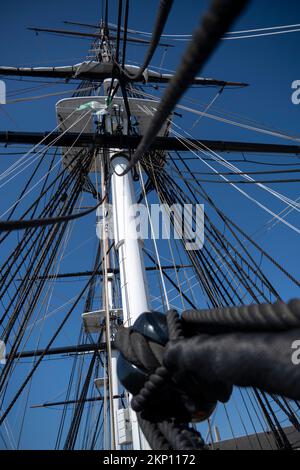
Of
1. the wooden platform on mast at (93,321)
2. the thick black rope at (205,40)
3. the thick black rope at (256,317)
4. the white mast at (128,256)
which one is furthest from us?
the wooden platform on mast at (93,321)

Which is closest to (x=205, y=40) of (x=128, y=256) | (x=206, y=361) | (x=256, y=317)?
(x=256, y=317)

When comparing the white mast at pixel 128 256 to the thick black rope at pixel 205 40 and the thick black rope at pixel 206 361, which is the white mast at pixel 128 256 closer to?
the thick black rope at pixel 206 361

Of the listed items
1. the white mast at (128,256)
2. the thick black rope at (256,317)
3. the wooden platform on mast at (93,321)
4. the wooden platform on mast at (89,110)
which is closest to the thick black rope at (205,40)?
the thick black rope at (256,317)

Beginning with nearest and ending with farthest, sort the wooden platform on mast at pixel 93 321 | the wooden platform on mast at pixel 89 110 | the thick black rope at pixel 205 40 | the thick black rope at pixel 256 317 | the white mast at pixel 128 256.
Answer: the thick black rope at pixel 205 40 → the thick black rope at pixel 256 317 → the white mast at pixel 128 256 → the wooden platform on mast at pixel 89 110 → the wooden platform on mast at pixel 93 321

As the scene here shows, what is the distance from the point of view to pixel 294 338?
0.66 metres

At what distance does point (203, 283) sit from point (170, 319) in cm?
481

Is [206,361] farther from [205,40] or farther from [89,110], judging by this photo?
[89,110]

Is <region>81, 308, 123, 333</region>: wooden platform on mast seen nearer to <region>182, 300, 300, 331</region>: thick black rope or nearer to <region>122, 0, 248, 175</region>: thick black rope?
<region>182, 300, 300, 331</region>: thick black rope

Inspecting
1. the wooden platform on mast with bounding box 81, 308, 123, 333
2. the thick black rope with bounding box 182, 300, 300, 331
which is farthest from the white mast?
the wooden platform on mast with bounding box 81, 308, 123, 333

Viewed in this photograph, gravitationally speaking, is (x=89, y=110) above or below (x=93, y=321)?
below

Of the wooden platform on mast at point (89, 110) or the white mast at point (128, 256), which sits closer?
the white mast at point (128, 256)

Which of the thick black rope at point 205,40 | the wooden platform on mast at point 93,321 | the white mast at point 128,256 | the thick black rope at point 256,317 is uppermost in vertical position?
the wooden platform on mast at point 93,321
